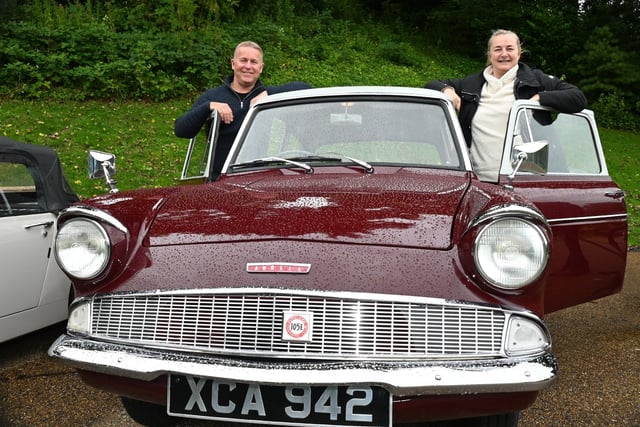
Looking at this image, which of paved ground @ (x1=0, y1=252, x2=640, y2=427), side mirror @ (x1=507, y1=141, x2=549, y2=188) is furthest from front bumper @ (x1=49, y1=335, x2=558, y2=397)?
side mirror @ (x1=507, y1=141, x2=549, y2=188)

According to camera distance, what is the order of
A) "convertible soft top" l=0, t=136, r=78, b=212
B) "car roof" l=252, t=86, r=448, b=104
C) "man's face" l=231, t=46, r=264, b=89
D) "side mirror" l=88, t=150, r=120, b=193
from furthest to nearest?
"man's face" l=231, t=46, r=264, b=89 → "convertible soft top" l=0, t=136, r=78, b=212 → "car roof" l=252, t=86, r=448, b=104 → "side mirror" l=88, t=150, r=120, b=193

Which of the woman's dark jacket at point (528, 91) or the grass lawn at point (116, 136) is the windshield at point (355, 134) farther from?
the grass lawn at point (116, 136)

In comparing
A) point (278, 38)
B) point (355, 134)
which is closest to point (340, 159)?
point (355, 134)

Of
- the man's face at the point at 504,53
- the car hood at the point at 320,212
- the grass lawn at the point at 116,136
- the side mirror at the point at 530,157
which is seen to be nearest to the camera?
the car hood at the point at 320,212

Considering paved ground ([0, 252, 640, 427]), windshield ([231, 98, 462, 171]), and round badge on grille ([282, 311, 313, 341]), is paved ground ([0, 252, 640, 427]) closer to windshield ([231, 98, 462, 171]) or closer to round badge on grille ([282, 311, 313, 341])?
round badge on grille ([282, 311, 313, 341])

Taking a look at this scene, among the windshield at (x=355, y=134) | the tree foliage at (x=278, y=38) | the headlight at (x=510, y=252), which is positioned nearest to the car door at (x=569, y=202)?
the windshield at (x=355, y=134)

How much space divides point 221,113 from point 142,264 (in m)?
1.68

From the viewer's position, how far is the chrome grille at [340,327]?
1.98m

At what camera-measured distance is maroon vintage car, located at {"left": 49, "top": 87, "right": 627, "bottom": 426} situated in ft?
6.40

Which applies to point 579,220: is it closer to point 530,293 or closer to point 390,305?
point 530,293

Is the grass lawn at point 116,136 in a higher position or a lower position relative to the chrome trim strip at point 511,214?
lower

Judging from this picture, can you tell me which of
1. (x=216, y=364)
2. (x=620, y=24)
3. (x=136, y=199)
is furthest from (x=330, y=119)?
(x=620, y=24)

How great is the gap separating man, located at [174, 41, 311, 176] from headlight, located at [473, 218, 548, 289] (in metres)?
2.12

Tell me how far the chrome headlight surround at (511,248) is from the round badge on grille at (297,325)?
1.91ft
